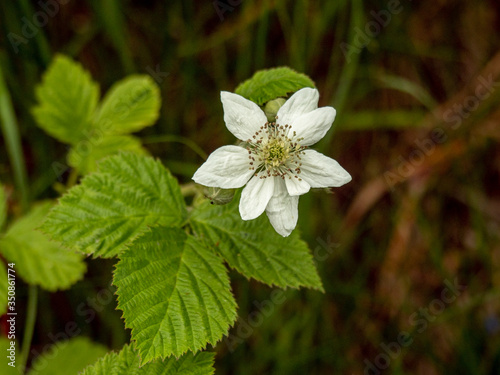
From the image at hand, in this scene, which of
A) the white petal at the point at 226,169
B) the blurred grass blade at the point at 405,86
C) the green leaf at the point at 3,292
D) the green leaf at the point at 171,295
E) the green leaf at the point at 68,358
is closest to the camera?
the green leaf at the point at 171,295

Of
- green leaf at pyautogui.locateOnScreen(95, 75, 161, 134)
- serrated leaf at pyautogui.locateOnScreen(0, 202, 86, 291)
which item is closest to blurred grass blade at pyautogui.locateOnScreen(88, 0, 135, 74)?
green leaf at pyautogui.locateOnScreen(95, 75, 161, 134)

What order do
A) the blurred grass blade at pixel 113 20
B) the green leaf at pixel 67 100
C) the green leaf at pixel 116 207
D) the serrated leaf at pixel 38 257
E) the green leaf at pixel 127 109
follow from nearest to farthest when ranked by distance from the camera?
the green leaf at pixel 116 207 < the serrated leaf at pixel 38 257 < the green leaf at pixel 127 109 < the green leaf at pixel 67 100 < the blurred grass blade at pixel 113 20

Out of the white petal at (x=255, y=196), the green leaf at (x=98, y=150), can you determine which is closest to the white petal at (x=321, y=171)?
the white petal at (x=255, y=196)

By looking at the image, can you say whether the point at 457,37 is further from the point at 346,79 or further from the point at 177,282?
the point at 177,282

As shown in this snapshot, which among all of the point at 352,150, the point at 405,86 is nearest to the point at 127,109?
the point at 352,150

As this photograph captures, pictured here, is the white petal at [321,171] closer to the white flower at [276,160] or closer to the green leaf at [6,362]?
the white flower at [276,160]

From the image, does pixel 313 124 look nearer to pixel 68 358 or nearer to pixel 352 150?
pixel 68 358

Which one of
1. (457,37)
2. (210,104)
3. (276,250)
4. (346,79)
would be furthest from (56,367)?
(457,37)

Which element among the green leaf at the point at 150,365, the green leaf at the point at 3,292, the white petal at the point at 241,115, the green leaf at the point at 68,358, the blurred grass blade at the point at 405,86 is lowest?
the green leaf at the point at 68,358
